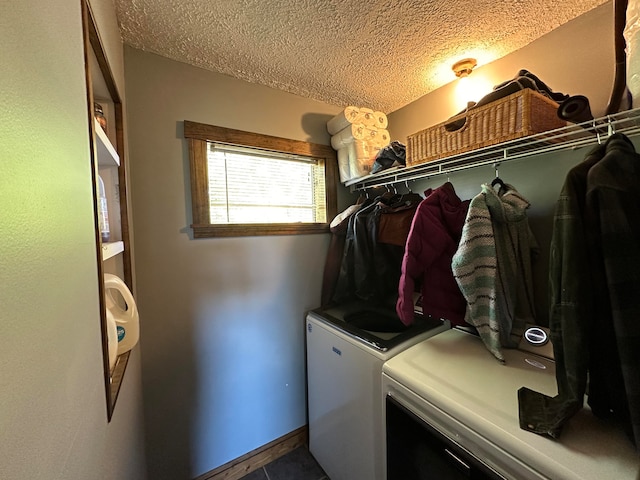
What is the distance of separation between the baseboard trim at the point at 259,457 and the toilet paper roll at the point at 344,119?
2065 millimetres

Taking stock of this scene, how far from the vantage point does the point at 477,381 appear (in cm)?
83

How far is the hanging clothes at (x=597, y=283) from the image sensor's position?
1.80 ft

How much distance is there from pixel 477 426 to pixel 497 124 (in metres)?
1.04

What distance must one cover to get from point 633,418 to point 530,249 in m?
0.71

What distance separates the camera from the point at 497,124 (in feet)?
3.18

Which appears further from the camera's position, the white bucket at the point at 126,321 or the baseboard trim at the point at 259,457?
the baseboard trim at the point at 259,457

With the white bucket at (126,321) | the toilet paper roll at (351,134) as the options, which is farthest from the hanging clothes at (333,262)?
the white bucket at (126,321)

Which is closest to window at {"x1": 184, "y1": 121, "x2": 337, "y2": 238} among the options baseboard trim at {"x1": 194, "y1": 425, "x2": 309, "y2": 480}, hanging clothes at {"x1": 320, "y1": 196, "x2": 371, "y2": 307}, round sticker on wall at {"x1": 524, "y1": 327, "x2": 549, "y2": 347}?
hanging clothes at {"x1": 320, "y1": 196, "x2": 371, "y2": 307}

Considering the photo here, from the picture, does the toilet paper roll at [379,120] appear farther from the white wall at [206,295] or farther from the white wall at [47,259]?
the white wall at [47,259]

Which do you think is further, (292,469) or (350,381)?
(292,469)

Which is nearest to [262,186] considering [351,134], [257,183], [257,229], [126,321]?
[257,183]

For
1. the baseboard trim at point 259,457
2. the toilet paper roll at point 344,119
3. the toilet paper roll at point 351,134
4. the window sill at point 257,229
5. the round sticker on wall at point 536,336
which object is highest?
the toilet paper roll at point 344,119

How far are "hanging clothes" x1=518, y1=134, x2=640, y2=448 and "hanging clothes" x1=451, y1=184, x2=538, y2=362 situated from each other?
0.29m

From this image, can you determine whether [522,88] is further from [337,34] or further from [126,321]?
[126,321]
